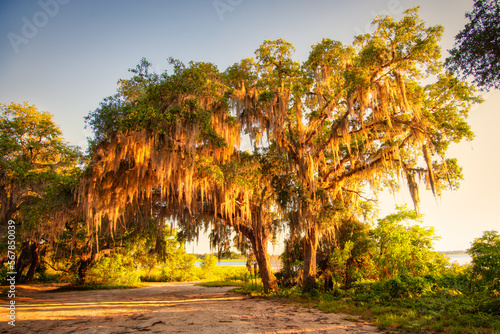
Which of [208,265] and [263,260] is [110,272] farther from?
[263,260]

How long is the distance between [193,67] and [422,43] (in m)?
8.65

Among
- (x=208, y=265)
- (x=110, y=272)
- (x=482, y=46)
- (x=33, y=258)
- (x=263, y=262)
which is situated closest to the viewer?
(x=482, y=46)

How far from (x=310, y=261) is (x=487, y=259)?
6.38 meters

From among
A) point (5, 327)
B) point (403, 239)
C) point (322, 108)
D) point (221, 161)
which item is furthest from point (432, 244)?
point (5, 327)

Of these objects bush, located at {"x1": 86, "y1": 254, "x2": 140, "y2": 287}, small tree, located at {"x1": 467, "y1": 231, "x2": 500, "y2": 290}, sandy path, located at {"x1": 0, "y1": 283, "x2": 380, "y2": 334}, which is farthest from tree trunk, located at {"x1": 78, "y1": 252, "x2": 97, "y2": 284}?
small tree, located at {"x1": 467, "y1": 231, "x2": 500, "y2": 290}

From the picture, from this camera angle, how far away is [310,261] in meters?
11.1

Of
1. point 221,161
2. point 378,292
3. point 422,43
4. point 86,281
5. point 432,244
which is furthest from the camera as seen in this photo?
point 86,281

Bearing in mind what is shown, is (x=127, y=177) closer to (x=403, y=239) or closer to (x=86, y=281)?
(x=403, y=239)

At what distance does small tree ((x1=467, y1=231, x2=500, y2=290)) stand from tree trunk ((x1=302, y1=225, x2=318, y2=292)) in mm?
5356

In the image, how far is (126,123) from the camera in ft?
28.1

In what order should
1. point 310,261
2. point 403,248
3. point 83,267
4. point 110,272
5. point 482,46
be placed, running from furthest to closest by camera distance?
1. point 110,272
2. point 83,267
3. point 310,261
4. point 403,248
5. point 482,46

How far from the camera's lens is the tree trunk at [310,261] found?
1083 cm

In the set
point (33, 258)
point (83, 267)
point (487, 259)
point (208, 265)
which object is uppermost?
point (487, 259)

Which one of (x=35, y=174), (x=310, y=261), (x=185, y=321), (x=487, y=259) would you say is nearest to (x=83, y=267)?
(x=35, y=174)
